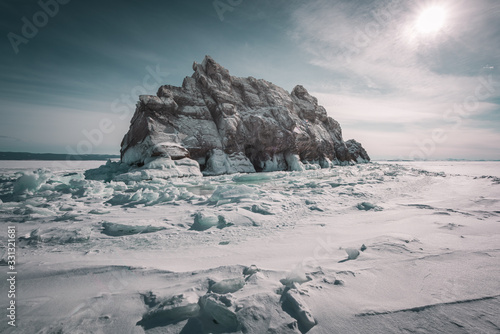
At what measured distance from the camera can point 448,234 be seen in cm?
246

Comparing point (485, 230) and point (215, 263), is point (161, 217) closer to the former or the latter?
point (215, 263)

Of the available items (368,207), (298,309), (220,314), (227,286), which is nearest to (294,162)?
(368,207)

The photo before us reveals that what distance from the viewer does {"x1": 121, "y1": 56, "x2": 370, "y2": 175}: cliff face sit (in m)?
15.5

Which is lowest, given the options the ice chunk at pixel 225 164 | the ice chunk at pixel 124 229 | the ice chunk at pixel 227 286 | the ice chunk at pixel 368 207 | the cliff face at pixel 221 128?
the ice chunk at pixel 124 229

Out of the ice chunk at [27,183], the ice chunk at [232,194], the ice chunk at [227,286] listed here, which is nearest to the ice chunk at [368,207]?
the ice chunk at [232,194]

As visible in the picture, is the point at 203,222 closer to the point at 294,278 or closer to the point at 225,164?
the point at 294,278

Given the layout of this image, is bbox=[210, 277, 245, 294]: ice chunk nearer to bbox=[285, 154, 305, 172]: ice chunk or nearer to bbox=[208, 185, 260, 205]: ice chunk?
bbox=[208, 185, 260, 205]: ice chunk

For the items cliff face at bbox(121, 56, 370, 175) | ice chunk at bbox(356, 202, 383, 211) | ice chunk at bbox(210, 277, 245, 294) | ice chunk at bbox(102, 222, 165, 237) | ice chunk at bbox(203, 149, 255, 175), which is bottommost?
ice chunk at bbox(102, 222, 165, 237)

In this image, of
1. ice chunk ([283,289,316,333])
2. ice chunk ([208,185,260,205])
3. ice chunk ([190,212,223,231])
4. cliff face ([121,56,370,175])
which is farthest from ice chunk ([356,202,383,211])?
cliff face ([121,56,370,175])

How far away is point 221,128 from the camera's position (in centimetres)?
1892

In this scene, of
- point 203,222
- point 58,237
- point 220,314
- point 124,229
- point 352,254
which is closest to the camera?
point 220,314

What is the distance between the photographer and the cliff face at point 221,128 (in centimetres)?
1553

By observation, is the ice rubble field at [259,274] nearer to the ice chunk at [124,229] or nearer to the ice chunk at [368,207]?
the ice chunk at [124,229]

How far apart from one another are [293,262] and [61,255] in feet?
7.97
